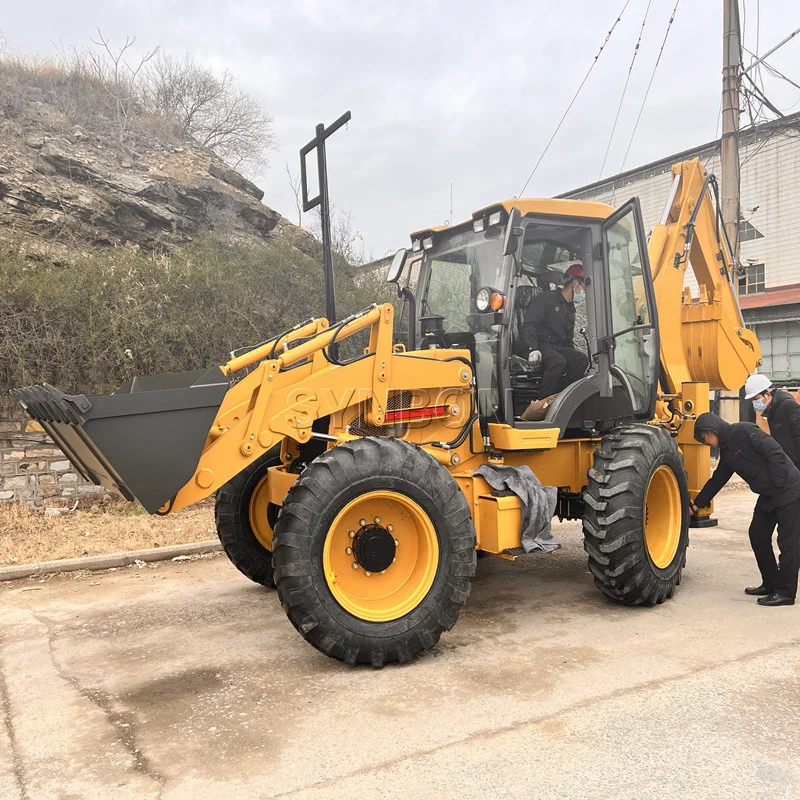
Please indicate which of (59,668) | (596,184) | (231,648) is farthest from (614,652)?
(596,184)

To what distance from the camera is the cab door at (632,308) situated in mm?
5684

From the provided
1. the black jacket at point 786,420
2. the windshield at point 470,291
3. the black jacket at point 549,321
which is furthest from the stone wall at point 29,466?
the black jacket at point 786,420

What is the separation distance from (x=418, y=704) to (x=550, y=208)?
3.60m

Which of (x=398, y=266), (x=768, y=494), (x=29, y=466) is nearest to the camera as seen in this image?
(x=768, y=494)

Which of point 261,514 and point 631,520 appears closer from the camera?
point 631,520

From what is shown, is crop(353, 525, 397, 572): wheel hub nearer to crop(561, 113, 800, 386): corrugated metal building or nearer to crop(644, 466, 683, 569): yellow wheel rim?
crop(644, 466, 683, 569): yellow wheel rim

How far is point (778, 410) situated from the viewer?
603cm

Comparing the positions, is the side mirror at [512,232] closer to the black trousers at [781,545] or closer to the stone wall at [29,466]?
the black trousers at [781,545]

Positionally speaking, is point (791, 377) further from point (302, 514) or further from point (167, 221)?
point (302, 514)

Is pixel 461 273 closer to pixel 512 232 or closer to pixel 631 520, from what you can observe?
pixel 512 232

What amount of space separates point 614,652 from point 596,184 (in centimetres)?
2743

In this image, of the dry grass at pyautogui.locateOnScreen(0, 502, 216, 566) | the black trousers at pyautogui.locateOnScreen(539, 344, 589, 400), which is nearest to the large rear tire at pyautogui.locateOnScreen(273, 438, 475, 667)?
the black trousers at pyautogui.locateOnScreen(539, 344, 589, 400)

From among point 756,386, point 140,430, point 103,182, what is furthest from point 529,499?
point 103,182

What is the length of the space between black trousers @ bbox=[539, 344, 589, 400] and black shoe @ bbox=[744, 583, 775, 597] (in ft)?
6.98
